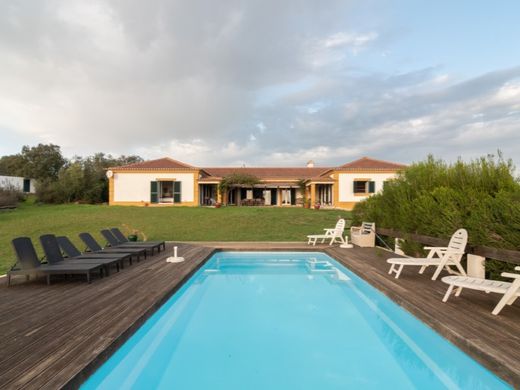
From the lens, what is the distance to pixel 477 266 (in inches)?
231

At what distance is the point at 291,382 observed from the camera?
3309 mm

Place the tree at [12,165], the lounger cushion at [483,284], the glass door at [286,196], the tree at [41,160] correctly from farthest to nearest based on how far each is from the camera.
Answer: the tree at [12,165]
the tree at [41,160]
the glass door at [286,196]
the lounger cushion at [483,284]

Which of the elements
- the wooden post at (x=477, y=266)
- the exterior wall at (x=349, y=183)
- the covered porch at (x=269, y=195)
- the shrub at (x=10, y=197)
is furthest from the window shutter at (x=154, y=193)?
the wooden post at (x=477, y=266)

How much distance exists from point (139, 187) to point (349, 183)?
675 inches

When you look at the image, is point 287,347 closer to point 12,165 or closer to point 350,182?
point 350,182

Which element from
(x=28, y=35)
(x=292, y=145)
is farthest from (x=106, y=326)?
(x=292, y=145)

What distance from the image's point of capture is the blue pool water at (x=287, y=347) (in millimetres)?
3293

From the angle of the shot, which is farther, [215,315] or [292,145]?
[292,145]

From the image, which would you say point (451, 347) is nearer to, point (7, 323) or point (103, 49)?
point (7, 323)

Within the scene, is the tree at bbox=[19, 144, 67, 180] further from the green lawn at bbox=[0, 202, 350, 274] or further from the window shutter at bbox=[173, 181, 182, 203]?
the green lawn at bbox=[0, 202, 350, 274]

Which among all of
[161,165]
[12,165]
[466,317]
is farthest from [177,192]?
[12,165]

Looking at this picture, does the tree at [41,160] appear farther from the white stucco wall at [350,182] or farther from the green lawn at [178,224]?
the white stucco wall at [350,182]

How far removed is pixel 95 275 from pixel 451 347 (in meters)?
6.27

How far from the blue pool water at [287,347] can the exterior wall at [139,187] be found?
21012 mm
